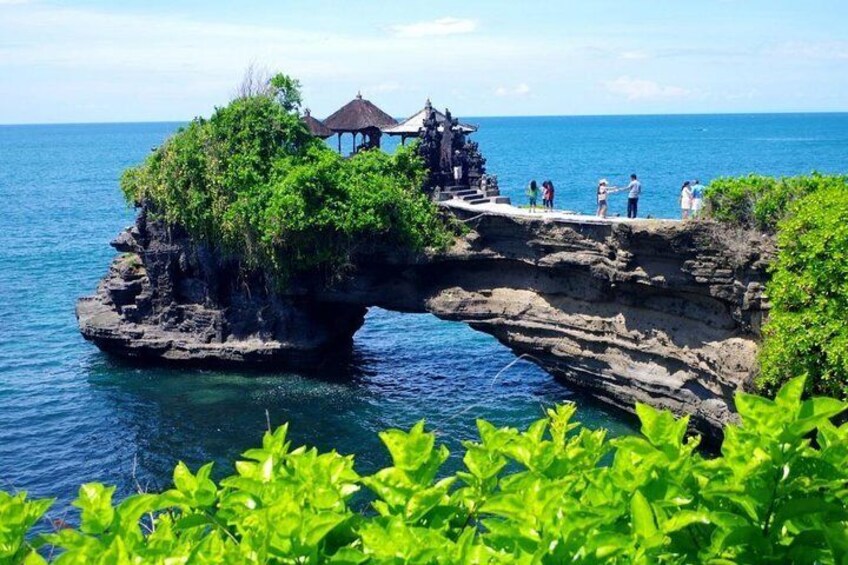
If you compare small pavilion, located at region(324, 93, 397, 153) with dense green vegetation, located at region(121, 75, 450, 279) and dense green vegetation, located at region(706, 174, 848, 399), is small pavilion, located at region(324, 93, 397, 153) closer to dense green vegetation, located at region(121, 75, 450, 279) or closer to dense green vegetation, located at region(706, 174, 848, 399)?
dense green vegetation, located at region(121, 75, 450, 279)

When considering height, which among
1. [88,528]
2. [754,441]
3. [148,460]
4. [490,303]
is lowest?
[148,460]

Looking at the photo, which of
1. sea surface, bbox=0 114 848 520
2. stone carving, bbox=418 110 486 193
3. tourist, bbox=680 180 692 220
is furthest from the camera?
stone carving, bbox=418 110 486 193

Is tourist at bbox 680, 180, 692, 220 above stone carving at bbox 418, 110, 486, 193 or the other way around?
the other way around

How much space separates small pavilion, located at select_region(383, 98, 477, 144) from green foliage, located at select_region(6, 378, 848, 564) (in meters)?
27.1

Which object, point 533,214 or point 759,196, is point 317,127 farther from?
point 759,196

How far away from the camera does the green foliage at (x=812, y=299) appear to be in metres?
19.4

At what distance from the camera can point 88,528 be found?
5648mm

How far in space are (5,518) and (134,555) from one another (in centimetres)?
111

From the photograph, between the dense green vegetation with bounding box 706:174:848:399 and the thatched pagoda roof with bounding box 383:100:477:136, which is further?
the thatched pagoda roof with bounding box 383:100:477:136

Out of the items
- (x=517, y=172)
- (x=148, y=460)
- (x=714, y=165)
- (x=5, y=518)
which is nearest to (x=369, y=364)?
(x=148, y=460)

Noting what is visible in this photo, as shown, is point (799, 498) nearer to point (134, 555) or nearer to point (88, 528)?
point (134, 555)

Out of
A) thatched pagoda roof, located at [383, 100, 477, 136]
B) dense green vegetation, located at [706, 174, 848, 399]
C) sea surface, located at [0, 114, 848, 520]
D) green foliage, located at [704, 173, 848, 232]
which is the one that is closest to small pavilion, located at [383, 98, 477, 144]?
thatched pagoda roof, located at [383, 100, 477, 136]

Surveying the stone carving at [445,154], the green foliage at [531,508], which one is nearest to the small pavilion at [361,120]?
the stone carving at [445,154]

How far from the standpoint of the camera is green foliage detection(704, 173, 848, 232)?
21.6 meters
